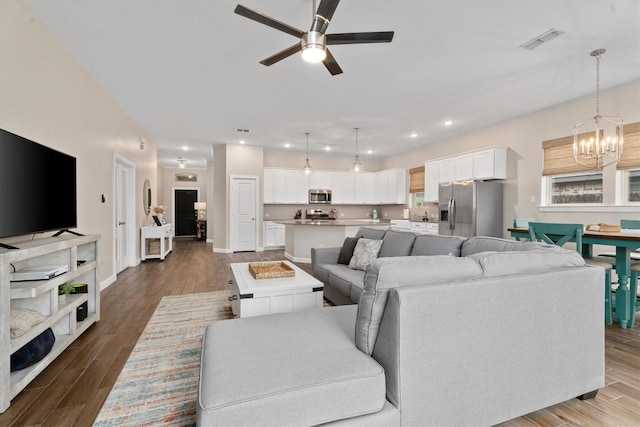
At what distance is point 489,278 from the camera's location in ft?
5.03

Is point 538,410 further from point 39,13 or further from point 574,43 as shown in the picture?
point 39,13

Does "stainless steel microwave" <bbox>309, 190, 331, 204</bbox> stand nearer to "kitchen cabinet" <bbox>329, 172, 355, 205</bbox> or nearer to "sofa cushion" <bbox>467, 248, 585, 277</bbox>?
"kitchen cabinet" <bbox>329, 172, 355, 205</bbox>

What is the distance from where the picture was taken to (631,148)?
3.96 meters

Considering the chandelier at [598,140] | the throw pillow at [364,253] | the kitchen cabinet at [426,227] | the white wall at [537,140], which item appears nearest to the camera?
the throw pillow at [364,253]

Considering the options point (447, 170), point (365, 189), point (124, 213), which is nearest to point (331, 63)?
point (447, 170)

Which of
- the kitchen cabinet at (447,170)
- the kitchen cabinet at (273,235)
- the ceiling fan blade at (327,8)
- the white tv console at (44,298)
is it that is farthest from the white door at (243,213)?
the ceiling fan blade at (327,8)

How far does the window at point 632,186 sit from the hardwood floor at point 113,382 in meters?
1.86

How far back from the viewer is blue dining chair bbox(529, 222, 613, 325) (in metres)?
2.94

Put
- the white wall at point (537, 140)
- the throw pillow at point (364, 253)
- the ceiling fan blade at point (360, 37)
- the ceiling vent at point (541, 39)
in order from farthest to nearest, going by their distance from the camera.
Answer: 1. the white wall at point (537, 140)
2. the throw pillow at point (364, 253)
3. the ceiling vent at point (541, 39)
4. the ceiling fan blade at point (360, 37)

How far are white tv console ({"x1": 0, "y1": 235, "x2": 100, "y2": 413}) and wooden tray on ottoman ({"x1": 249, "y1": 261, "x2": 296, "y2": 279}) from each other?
1.44 meters

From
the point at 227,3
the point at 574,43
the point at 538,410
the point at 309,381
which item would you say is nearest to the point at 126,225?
the point at 227,3

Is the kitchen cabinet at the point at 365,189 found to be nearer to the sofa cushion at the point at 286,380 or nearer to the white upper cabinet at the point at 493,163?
the white upper cabinet at the point at 493,163

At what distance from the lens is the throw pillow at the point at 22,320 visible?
1853 millimetres

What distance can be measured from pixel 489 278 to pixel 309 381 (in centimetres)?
101
